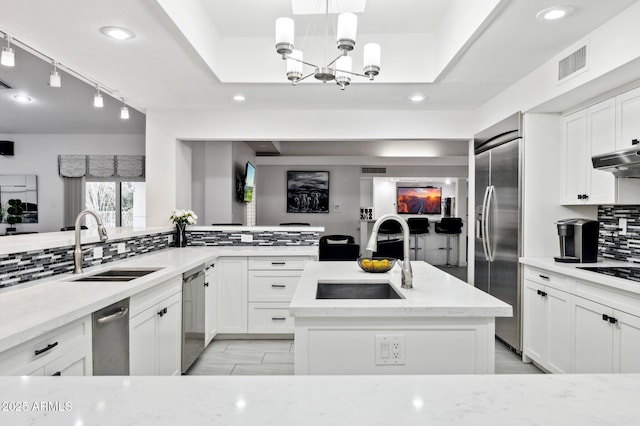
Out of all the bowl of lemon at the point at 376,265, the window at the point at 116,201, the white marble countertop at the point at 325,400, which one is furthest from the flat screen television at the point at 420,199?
the white marble countertop at the point at 325,400

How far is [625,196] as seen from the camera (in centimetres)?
269

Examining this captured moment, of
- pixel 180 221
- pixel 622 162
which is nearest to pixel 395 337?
pixel 622 162

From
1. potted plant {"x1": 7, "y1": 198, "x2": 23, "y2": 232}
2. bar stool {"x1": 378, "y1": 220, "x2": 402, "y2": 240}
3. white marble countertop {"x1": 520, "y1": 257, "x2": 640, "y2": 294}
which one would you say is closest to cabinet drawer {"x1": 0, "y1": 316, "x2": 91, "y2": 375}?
white marble countertop {"x1": 520, "y1": 257, "x2": 640, "y2": 294}

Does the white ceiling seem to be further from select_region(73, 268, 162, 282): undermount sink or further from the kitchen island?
the kitchen island

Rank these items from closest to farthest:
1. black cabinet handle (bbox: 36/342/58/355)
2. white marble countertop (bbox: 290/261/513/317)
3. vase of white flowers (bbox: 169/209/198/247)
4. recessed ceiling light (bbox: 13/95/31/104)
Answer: black cabinet handle (bbox: 36/342/58/355) → white marble countertop (bbox: 290/261/513/317) → vase of white flowers (bbox: 169/209/198/247) → recessed ceiling light (bbox: 13/95/31/104)

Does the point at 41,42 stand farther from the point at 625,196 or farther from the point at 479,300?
the point at 625,196

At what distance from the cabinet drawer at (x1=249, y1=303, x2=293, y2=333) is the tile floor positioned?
0.39ft

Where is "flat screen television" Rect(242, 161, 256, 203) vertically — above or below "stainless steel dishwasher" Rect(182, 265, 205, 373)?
above

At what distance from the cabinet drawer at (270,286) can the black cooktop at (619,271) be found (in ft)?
7.90

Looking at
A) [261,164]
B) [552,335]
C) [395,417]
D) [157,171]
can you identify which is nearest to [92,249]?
[157,171]

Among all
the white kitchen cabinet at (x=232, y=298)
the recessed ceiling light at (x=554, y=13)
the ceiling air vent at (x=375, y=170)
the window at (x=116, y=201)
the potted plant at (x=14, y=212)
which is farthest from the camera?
the ceiling air vent at (x=375, y=170)

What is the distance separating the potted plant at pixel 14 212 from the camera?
6977mm

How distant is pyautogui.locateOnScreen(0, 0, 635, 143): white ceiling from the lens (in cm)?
231

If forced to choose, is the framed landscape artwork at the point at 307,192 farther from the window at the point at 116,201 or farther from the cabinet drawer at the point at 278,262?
the cabinet drawer at the point at 278,262
